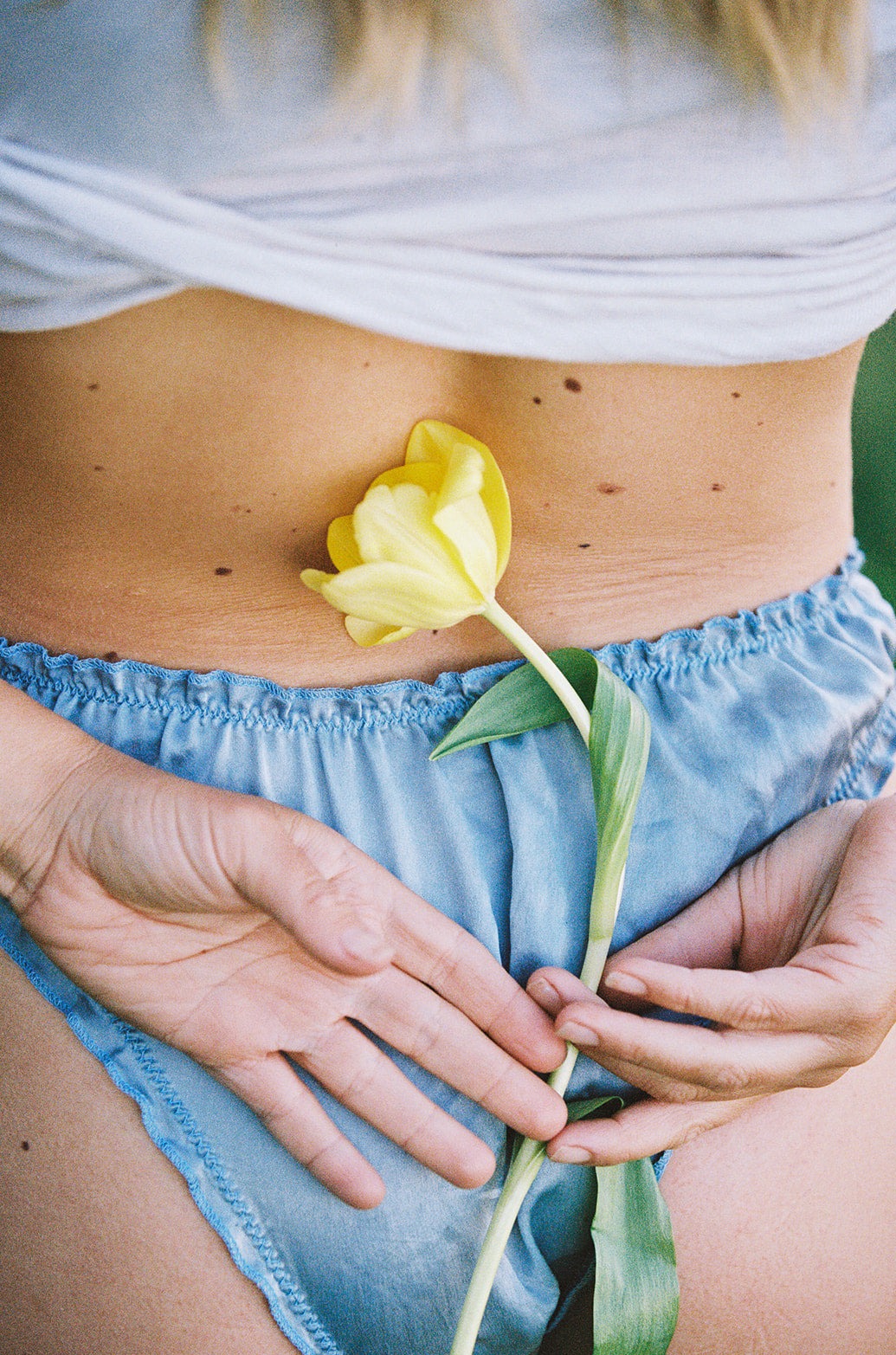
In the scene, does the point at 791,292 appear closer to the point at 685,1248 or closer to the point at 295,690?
the point at 295,690

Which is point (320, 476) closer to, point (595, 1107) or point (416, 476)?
point (416, 476)

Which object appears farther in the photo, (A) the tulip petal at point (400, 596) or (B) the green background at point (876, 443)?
(B) the green background at point (876, 443)

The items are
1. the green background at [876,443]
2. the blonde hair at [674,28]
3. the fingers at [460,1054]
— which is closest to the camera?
the blonde hair at [674,28]

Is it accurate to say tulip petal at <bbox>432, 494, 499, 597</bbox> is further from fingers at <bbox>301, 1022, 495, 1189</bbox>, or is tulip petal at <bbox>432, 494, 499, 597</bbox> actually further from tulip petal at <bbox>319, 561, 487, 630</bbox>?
fingers at <bbox>301, 1022, 495, 1189</bbox>

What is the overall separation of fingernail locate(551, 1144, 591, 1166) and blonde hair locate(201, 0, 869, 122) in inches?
24.2

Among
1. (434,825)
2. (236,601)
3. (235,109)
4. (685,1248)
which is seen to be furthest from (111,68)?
(685,1248)

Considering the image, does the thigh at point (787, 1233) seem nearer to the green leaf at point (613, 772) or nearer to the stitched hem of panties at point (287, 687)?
the green leaf at point (613, 772)

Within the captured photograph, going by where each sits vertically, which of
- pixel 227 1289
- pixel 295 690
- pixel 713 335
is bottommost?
pixel 227 1289

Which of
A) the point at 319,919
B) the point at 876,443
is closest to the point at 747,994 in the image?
the point at 319,919

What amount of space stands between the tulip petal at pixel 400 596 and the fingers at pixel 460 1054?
0.23m

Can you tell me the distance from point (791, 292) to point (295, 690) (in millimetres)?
422

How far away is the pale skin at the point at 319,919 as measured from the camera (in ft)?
1.99

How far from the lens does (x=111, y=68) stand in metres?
0.53

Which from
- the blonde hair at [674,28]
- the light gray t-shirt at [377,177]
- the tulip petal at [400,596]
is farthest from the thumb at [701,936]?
the blonde hair at [674,28]
